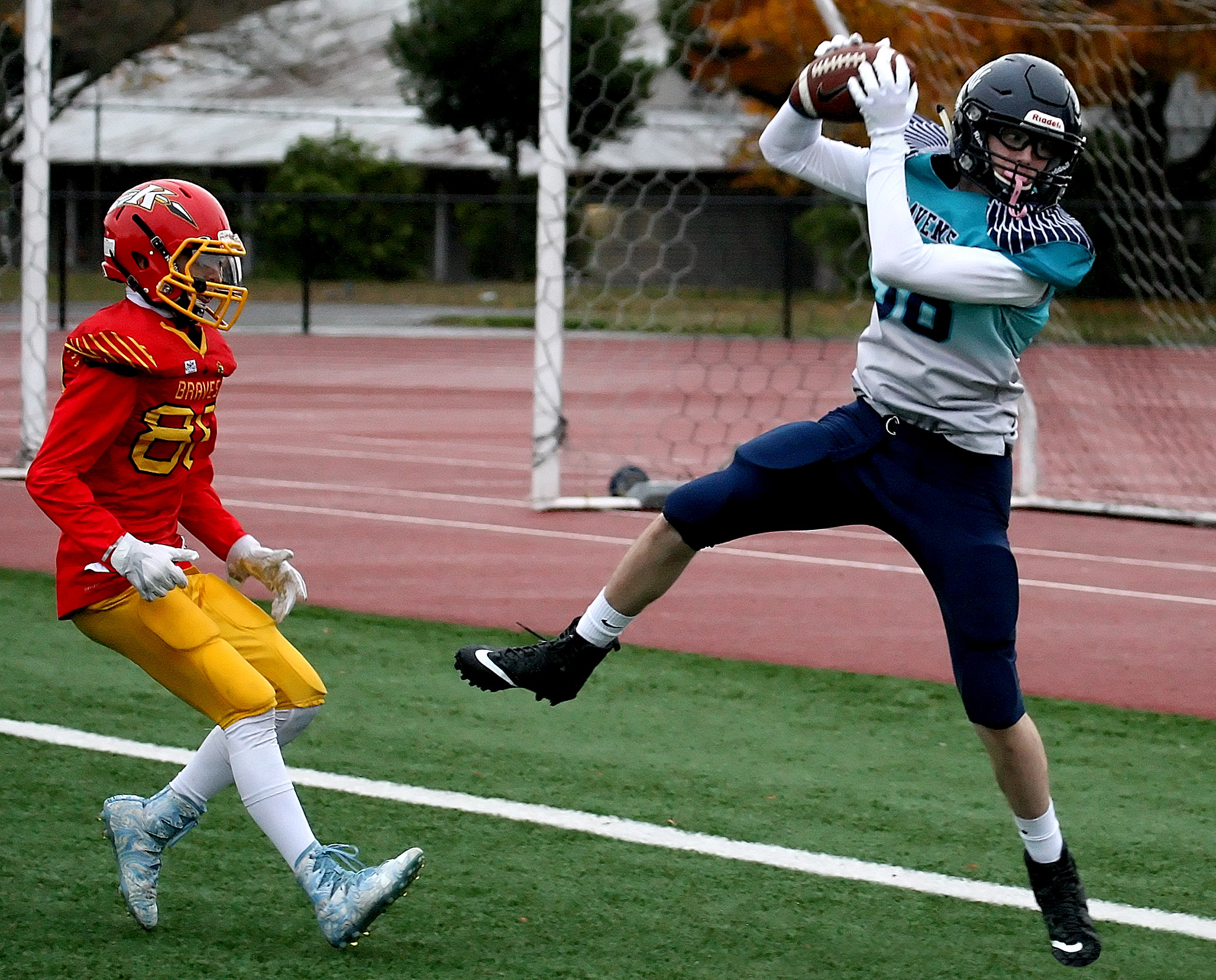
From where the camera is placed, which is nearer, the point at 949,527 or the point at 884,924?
the point at 949,527

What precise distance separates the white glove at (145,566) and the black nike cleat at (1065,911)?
6.46ft

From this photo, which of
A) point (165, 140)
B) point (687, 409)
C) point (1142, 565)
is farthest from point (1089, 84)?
point (165, 140)

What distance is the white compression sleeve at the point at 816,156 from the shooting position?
13.4ft

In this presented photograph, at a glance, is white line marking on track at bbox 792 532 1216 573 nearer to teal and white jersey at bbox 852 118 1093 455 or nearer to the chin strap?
teal and white jersey at bbox 852 118 1093 455

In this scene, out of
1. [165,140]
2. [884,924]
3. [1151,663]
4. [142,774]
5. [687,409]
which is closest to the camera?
[884,924]

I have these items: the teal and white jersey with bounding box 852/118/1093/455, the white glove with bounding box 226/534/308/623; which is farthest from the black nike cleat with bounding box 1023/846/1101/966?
the white glove with bounding box 226/534/308/623

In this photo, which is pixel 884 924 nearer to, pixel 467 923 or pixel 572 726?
pixel 467 923

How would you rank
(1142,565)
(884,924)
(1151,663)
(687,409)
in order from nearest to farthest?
(884,924) < (1151,663) < (1142,565) < (687,409)

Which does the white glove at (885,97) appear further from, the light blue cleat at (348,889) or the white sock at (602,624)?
the light blue cleat at (348,889)

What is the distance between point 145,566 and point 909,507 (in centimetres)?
165

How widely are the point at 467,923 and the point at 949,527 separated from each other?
1421 millimetres

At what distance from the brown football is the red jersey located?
1.46 meters

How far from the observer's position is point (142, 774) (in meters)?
4.91

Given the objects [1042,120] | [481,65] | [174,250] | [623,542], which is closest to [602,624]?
[174,250]
